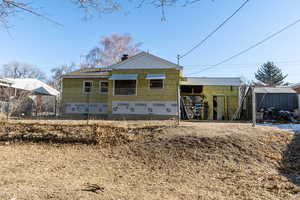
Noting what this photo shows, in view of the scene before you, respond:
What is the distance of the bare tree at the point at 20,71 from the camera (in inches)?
1706

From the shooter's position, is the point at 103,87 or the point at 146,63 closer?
the point at 146,63

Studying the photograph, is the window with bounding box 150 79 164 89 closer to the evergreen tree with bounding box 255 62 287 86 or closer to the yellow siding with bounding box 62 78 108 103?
the yellow siding with bounding box 62 78 108 103

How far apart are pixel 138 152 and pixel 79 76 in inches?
466

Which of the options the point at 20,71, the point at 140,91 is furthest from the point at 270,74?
the point at 20,71

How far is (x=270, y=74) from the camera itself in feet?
140

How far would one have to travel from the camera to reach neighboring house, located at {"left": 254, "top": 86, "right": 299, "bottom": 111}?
13.8m

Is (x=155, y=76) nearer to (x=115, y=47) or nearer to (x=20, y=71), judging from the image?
(x=115, y=47)

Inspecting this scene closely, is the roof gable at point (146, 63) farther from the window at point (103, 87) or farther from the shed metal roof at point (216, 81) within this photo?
the shed metal roof at point (216, 81)

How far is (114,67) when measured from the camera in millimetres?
13781

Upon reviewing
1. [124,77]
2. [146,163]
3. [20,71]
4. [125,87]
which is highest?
[20,71]

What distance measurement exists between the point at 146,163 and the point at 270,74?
47786 millimetres

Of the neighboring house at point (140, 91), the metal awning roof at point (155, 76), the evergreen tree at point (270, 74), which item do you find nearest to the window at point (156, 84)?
the neighboring house at point (140, 91)

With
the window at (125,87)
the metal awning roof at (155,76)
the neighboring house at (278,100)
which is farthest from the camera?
the neighboring house at (278,100)

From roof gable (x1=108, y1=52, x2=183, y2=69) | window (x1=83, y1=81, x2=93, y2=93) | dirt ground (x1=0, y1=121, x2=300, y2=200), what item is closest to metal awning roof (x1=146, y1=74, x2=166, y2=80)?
roof gable (x1=108, y1=52, x2=183, y2=69)
